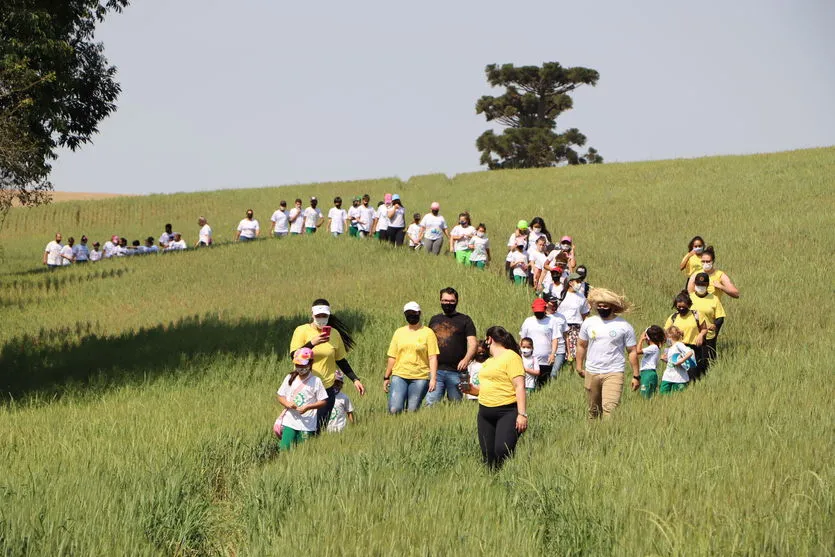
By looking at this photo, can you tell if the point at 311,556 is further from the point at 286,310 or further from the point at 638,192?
the point at 638,192

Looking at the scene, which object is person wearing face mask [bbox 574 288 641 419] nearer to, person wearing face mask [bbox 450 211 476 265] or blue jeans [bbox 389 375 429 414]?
blue jeans [bbox 389 375 429 414]

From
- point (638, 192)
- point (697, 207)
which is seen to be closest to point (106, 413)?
point (697, 207)

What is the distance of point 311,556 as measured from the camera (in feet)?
22.7

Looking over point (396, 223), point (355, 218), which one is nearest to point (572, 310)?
point (396, 223)

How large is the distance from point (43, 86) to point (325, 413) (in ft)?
58.2

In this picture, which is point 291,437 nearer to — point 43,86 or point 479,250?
point 479,250

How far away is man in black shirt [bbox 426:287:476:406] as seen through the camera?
1363 centimetres

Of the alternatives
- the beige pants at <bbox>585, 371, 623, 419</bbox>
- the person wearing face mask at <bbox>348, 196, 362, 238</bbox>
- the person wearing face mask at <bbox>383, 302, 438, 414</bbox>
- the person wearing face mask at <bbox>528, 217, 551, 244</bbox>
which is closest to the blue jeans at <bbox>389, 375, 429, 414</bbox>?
the person wearing face mask at <bbox>383, 302, 438, 414</bbox>

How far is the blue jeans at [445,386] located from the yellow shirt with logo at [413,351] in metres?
0.63

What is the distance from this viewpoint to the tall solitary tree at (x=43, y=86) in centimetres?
1909

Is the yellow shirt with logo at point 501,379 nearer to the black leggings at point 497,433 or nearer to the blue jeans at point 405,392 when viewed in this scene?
the black leggings at point 497,433

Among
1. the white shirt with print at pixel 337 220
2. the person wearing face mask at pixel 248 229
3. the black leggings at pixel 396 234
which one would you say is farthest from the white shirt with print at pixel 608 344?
the person wearing face mask at pixel 248 229

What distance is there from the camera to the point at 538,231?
2198 centimetres

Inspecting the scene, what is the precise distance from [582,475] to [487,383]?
1999mm
